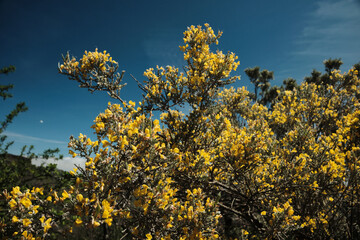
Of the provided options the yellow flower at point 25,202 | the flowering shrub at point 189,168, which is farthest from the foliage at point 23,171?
the yellow flower at point 25,202

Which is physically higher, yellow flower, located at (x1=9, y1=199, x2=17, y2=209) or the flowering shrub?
the flowering shrub

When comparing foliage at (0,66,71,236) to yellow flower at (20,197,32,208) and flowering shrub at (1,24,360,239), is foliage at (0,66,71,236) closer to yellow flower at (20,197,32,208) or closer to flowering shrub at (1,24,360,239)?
flowering shrub at (1,24,360,239)

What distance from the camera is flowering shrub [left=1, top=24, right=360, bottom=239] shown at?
208 centimetres

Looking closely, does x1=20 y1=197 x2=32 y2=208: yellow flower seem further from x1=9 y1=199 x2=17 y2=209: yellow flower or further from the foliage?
the foliage

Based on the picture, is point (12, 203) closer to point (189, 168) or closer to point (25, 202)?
point (25, 202)

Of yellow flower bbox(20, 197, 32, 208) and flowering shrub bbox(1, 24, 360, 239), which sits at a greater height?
flowering shrub bbox(1, 24, 360, 239)

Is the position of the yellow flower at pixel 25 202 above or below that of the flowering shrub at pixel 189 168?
below

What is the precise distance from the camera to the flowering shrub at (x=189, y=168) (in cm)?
208

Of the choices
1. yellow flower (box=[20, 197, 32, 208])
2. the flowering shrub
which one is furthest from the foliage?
yellow flower (box=[20, 197, 32, 208])

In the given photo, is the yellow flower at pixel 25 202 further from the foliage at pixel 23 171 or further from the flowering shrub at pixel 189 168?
the foliage at pixel 23 171

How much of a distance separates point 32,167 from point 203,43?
20.7 ft

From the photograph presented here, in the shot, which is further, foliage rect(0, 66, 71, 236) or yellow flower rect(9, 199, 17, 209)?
foliage rect(0, 66, 71, 236)

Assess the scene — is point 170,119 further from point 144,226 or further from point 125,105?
point 144,226

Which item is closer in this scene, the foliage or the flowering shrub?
the flowering shrub
